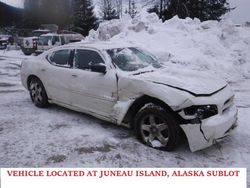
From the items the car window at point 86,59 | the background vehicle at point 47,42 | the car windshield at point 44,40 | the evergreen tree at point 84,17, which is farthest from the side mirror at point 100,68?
the evergreen tree at point 84,17

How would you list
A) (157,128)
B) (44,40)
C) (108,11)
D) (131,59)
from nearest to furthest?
1. (157,128)
2. (131,59)
3. (44,40)
4. (108,11)

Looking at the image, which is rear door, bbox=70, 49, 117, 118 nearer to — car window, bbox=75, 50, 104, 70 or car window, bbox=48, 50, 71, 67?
car window, bbox=75, 50, 104, 70

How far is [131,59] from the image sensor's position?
199 inches

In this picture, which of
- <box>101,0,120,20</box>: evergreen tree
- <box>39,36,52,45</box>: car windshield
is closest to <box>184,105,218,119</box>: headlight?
<box>39,36,52,45</box>: car windshield

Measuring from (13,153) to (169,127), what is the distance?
221cm

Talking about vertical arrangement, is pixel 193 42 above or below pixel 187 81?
above

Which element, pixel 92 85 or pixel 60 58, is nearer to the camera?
pixel 92 85

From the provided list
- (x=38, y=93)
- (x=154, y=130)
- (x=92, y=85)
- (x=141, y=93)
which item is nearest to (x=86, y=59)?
(x=92, y=85)

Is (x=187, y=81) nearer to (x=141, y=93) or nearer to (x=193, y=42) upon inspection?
(x=141, y=93)

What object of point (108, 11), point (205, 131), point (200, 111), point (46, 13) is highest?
point (108, 11)

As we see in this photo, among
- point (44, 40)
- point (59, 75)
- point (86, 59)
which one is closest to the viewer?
point (86, 59)

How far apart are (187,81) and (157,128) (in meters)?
0.80

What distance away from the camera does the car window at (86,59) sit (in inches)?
198

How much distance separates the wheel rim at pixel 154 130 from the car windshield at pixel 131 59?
959mm
